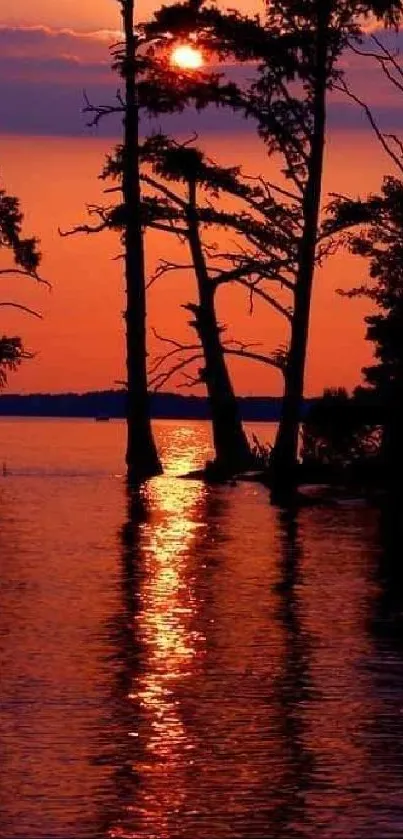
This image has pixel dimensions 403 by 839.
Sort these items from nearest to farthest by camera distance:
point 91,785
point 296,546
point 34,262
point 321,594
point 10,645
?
point 91,785
point 10,645
point 321,594
point 296,546
point 34,262

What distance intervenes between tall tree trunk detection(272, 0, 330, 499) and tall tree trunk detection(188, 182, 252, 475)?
18.7ft

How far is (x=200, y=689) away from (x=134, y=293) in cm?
3901

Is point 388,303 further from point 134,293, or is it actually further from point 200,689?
point 200,689

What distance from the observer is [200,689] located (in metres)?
13.0

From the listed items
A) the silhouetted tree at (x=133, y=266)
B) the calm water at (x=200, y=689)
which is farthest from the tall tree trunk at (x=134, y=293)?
the calm water at (x=200, y=689)

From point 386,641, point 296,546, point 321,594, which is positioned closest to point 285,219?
point 296,546

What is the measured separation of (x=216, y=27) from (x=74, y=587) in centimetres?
2651

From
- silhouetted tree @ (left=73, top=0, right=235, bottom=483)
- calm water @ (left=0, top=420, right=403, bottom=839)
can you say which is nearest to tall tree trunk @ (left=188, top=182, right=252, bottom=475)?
silhouetted tree @ (left=73, top=0, right=235, bottom=483)

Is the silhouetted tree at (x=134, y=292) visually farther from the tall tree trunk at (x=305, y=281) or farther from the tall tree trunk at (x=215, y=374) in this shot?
the tall tree trunk at (x=305, y=281)

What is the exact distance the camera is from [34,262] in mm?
56781

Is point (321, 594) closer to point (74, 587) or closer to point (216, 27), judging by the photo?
point (74, 587)

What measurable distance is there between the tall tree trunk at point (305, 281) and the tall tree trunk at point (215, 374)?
5.71 metres

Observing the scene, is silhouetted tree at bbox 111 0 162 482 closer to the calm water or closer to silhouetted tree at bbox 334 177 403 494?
silhouetted tree at bbox 334 177 403 494

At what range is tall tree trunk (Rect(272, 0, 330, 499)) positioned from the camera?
140ft
